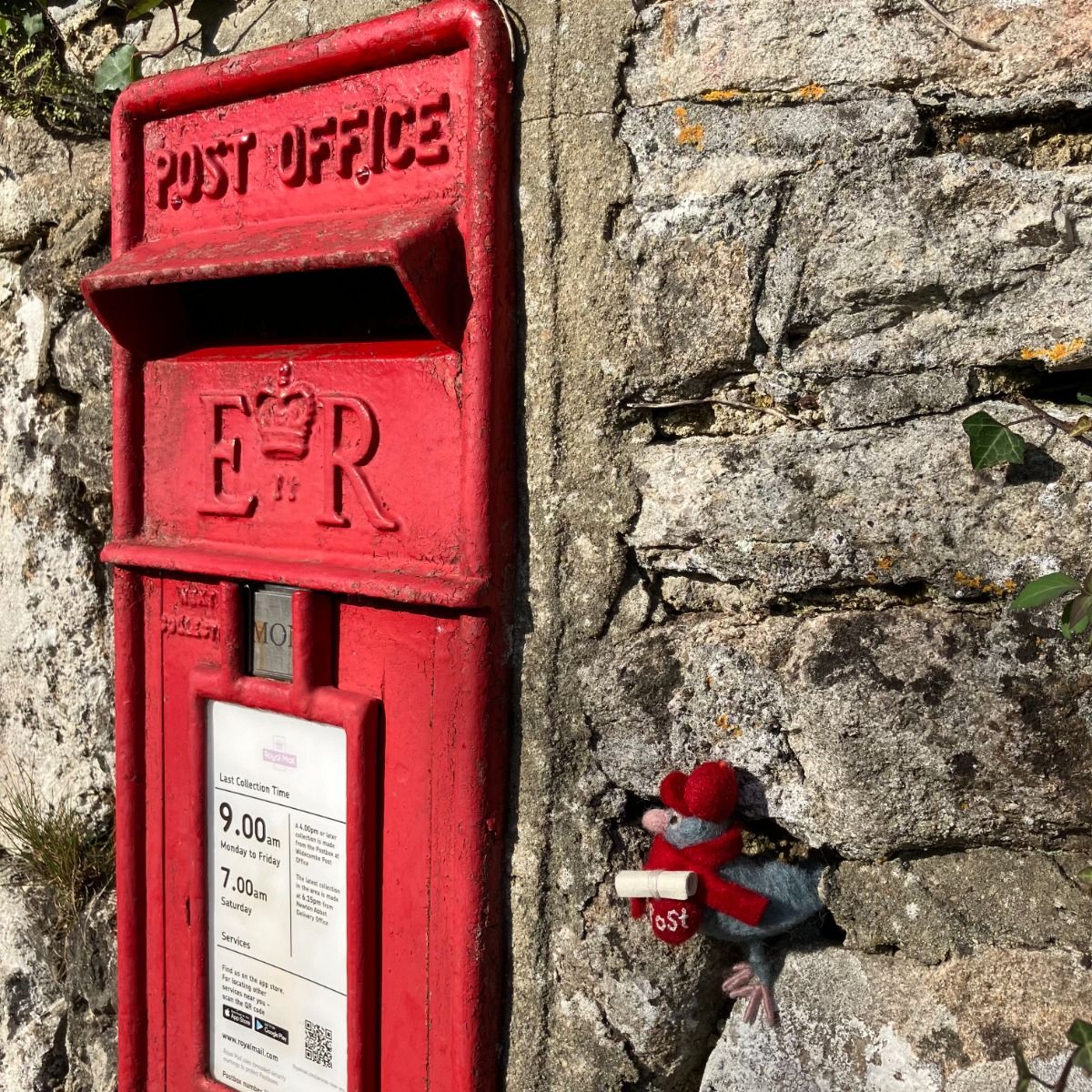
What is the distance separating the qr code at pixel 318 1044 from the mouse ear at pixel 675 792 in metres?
0.71

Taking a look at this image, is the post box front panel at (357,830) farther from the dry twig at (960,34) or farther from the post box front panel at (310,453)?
the dry twig at (960,34)

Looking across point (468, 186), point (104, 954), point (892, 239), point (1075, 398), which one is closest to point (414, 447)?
point (468, 186)

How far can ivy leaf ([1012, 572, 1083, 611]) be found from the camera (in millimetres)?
1271

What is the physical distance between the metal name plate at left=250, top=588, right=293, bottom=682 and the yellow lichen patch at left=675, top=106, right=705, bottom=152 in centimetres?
88

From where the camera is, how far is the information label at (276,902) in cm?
178

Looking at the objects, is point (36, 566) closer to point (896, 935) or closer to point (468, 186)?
point (468, 186)

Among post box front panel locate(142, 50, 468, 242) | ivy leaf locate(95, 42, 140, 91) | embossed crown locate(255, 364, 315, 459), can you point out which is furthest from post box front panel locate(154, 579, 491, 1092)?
ivy leaf locate(95, 42, 140, 91)

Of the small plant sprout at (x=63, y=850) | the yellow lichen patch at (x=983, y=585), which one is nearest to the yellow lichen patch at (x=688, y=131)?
the yellow lichen patch at (x=983, y=585)

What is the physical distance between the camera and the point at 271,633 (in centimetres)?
183

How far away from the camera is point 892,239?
1.40 metres

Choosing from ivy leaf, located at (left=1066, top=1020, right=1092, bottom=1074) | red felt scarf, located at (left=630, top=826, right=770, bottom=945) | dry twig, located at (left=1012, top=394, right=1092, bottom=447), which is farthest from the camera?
red felt scarf, located at (left=630, top=826, right=770, bottom=945)

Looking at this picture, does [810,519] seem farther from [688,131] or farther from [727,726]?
[688,131]

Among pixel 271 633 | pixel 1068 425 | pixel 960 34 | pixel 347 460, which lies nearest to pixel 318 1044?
pixel 271 633

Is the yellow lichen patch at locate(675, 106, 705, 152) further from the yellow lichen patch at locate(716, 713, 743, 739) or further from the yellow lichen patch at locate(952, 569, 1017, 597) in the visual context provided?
the yellow lichen patch at locate(716, 713, 743, 739)
